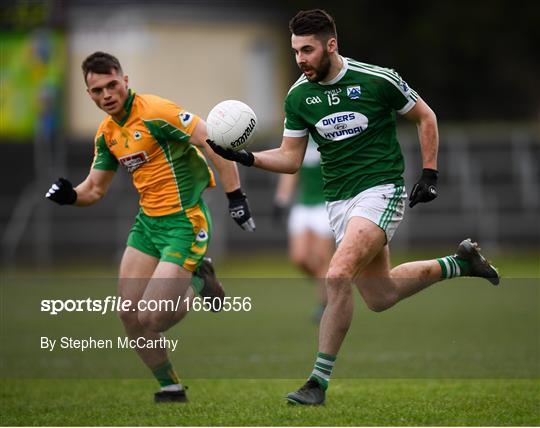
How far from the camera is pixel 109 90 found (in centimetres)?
823

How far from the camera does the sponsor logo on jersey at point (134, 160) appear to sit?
8.38 meters

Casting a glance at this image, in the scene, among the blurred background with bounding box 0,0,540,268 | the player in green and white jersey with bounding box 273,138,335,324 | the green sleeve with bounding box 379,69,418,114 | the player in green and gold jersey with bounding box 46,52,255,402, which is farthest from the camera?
the blurred background with bounding box 0,0,540,268

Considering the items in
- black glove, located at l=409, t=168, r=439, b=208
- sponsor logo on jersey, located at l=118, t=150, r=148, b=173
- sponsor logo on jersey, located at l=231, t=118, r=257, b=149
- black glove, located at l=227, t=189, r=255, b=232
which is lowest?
black glove, located at l=227, t=189, r=255, b=232

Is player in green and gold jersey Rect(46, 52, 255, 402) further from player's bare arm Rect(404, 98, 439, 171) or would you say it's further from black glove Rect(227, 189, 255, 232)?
player's bare arm Rect(404, 98, 439, 171)

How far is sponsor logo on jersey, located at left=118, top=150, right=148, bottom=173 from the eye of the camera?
27.5 feet

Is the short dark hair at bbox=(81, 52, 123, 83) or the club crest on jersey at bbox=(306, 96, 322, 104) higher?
the short dark hair at bbox=(81, 52, 123, 83)

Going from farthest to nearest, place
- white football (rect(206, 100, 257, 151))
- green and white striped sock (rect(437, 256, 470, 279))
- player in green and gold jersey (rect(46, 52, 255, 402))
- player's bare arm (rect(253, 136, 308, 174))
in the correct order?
1. green and white striped sock (rect(437, 256, 470, 279))
2. player in green and gold jersey (rect(46, 52, 255, 402))
3. player's bare arm (rect(253, 136, 308, 174))
4. white football (rect(206, 100, 257, 151))

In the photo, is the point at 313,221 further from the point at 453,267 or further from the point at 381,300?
the point at 381,300

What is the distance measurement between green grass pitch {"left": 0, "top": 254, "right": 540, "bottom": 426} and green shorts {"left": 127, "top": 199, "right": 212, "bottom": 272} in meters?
1.03

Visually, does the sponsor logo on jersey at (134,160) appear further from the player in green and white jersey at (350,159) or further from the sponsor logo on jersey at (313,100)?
the sponsor logo on jersey at (313,100)

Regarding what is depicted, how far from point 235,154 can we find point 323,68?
33.8 inches

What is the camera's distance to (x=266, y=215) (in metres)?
24.6

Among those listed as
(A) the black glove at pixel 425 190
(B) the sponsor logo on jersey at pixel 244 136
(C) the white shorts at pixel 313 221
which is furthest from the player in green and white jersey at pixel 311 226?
(B) the sponsor logo on jersey at pixel 244 136

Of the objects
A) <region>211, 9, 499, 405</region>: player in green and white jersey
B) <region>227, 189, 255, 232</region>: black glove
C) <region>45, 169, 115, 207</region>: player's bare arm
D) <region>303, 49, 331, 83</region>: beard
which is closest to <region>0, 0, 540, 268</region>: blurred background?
<region>45, 169, 115, 207</region>: player's bare arm
